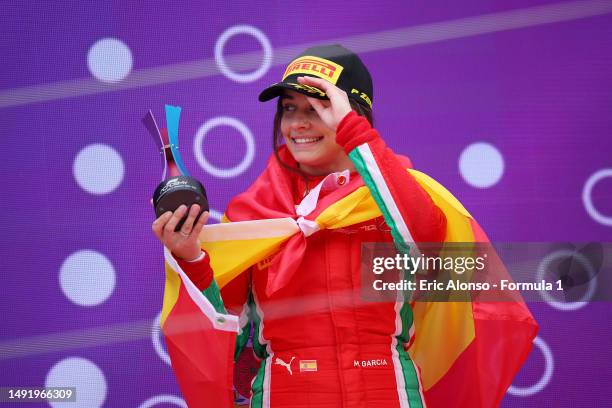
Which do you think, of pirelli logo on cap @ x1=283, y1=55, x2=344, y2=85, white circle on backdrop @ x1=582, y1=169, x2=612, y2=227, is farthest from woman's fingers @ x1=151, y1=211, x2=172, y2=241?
white circle on backdrop @ x1=582, y1=169, x2=612, y2=227

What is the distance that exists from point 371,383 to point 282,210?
49 centimetres

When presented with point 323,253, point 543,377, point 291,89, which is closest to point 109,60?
point 291,89

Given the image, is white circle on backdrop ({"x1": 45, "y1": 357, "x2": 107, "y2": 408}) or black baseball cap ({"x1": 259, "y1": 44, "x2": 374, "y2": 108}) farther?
white circle on backdrop ({"x1": 45, "y1": 357, "x2": 107, "y2": 408})

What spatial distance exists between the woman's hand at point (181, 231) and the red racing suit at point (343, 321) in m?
0.04

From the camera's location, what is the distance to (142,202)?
8.55ft

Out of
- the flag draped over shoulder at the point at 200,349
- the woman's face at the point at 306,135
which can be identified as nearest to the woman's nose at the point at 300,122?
the woman's face at the point at 306,135

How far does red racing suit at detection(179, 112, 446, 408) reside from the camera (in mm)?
1927

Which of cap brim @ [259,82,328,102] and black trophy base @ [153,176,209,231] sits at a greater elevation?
cap brim @ [259,82,328,102]

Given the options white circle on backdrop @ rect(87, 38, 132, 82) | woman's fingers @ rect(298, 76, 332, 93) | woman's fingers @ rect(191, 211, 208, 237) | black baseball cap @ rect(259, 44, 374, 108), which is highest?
white circle on backdrop @ rect(87, 38, 132, 82)

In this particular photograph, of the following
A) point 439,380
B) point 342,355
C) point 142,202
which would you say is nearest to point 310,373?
point 342,355

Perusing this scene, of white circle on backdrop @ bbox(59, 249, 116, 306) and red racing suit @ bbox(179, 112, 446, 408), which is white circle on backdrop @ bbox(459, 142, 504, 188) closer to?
red racing suit @ bbox(179, 112, 446, 408)

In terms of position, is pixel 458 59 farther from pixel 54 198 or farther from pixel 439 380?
pixel 54 198

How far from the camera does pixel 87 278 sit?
2.56 metres

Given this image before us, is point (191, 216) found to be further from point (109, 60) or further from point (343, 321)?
point (109, 60)
